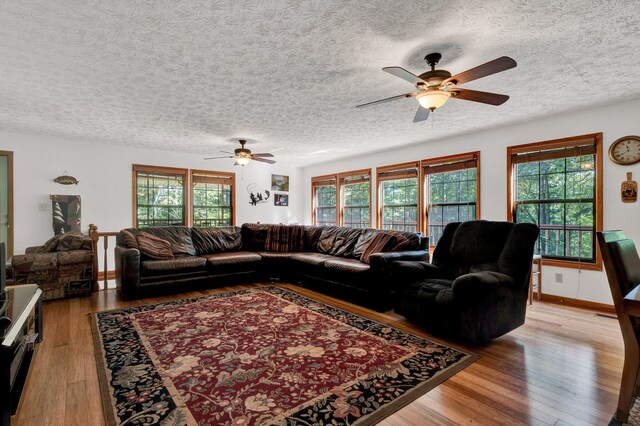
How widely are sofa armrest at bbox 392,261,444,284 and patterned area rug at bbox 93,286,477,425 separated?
0.53 m

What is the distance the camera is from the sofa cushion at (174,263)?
4132 mm

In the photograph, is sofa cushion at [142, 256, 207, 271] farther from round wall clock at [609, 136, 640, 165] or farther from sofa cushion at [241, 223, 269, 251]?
round wall clock at [609, 136, 640, 165]

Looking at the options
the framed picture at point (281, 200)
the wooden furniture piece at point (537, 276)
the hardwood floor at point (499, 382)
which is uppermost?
the framed picture at point (281, 200)

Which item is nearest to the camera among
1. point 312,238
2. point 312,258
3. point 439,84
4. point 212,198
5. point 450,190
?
point 439,84

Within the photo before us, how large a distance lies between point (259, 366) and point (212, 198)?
5.22 meters

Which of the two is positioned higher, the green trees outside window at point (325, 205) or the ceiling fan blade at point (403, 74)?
the ceiling fan blade at point (403, 74)

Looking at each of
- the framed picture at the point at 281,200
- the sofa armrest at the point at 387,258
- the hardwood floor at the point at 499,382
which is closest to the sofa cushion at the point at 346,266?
the sofa armrest at the point at 387,258

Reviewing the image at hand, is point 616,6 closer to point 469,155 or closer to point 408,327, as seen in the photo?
point 408,327

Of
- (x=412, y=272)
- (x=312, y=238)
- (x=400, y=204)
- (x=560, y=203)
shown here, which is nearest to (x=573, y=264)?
(x=560, y=203)

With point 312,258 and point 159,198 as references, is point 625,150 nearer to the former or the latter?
point 312,258

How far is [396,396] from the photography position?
1.87 meters

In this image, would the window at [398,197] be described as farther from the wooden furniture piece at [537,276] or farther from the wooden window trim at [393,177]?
the wooden furniture piece at [537,276]

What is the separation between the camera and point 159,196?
20.3 ft

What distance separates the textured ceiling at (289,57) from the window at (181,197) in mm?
1744
